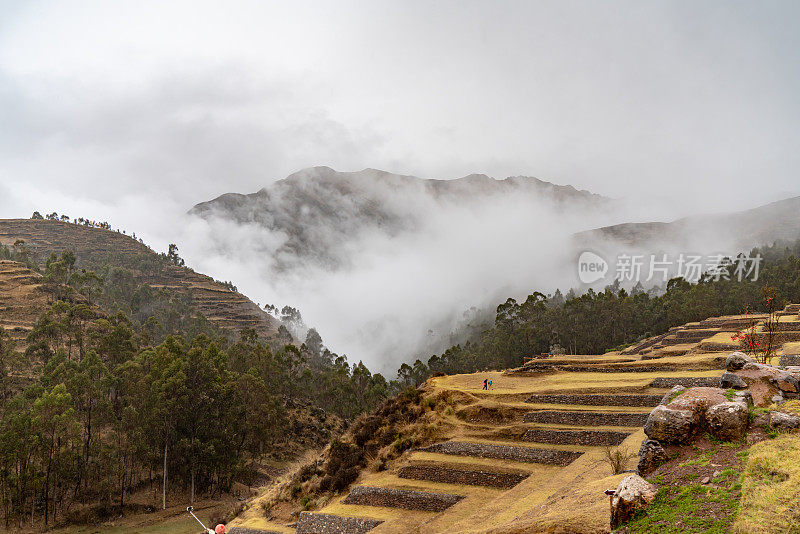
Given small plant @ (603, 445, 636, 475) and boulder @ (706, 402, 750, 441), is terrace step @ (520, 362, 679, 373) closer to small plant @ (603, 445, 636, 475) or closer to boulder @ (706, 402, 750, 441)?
small plant @ (603, 445, 636, 475)

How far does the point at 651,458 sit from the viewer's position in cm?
1095

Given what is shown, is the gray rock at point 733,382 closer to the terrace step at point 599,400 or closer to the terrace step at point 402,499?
the terrace step at point 599,400

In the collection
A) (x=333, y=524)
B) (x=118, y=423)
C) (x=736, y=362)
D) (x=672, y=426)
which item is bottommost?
(x=118, y=423)

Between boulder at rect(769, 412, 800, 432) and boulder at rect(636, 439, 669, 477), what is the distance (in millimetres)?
2300

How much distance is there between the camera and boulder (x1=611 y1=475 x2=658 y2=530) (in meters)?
9.07

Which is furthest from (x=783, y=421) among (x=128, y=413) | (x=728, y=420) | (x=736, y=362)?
(x=128, y=413)

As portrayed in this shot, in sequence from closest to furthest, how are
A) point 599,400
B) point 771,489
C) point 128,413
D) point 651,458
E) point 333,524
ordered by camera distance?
point 771,489 → point 651,458 → point 333,524 → point 599,400 → point 128,413

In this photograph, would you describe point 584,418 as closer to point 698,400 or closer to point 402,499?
point 402,499

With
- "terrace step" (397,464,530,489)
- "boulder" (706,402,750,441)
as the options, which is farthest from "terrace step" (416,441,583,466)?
"boulder" (706,402,750,441)

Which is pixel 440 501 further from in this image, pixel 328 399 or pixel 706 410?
pixel 328 399

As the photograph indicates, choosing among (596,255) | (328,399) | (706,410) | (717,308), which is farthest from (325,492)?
(596,255)

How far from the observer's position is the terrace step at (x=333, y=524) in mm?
17469

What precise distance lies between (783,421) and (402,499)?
12.9 metres

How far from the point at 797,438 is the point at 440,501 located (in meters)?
11.6
